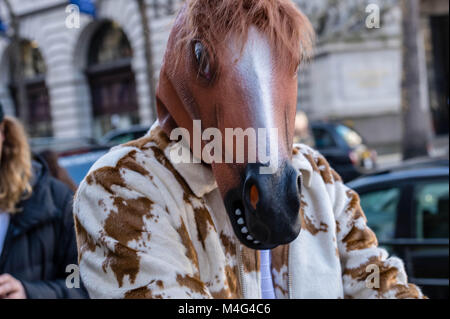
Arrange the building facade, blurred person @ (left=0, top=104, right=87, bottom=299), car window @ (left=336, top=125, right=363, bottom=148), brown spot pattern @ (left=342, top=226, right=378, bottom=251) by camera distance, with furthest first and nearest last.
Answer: car window @ (left=336, top=125, right=363, bottom=148)
blurred person @ (left=0, top=104, right=87, bottom=299)
the building facade
brown spot pattern @ (left=342, top=226, right=378, bottom=251)

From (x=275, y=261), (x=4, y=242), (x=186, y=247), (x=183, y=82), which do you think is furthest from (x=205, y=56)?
(x=4, y=242)

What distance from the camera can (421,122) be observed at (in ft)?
16.9

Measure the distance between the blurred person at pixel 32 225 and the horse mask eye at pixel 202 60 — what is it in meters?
1.02

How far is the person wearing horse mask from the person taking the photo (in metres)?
0.86

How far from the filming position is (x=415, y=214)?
3.04 metres

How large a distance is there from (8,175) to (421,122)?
4.40 m

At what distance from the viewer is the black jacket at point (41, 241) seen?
1723mm

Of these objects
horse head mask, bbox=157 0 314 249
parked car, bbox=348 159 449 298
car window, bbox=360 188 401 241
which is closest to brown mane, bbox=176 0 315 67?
horse head mask, bbox=157 0 314 249

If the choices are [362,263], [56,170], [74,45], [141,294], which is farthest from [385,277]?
[56,170]

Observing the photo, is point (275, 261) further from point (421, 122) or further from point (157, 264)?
point (421, 122)

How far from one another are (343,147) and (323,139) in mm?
1148

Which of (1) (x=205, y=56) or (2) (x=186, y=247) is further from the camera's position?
(2) (x=186, y=247)

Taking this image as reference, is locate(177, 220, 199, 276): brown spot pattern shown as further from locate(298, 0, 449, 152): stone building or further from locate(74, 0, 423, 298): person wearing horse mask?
locate(298, 0, 449, 152): stone building

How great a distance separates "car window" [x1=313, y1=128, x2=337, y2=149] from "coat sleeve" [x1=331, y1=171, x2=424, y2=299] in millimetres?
6161
